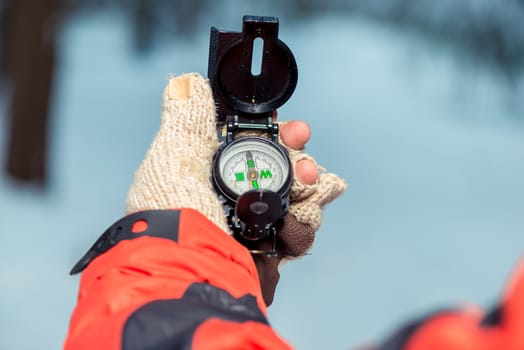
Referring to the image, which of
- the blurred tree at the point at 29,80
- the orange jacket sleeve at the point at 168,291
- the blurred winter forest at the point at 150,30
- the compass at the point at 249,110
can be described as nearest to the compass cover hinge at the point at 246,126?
the compass at the point at 249,110

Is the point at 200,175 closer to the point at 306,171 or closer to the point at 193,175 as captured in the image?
the point at 193,175

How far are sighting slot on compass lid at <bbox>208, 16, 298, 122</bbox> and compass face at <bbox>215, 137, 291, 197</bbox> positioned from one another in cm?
5

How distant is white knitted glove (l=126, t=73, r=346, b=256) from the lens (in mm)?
1127

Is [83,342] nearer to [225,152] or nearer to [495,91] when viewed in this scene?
[225,152]

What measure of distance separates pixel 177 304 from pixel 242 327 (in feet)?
0.30

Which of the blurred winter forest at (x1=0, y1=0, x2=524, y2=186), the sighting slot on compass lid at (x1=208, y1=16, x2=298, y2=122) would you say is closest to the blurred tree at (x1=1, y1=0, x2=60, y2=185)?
the blurred winter forest at (x1=0, y1=0, x2=524, y2=186)

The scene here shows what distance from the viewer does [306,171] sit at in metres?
1.33

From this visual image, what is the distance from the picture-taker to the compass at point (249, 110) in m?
1.28

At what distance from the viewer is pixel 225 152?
130cm

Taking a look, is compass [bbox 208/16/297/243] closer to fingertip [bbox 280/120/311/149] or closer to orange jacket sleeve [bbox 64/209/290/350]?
fingertip [bbox 280/120/311/149]

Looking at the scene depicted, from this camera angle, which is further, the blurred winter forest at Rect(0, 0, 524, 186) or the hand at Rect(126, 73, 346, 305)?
the blurred winter forest at Rect(0, 0, 524, 186)

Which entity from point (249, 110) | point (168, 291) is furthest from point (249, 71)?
point (168, 291)

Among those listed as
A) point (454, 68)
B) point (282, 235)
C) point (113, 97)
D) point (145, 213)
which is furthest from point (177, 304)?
point (113, 97)

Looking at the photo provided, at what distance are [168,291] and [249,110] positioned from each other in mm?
491
